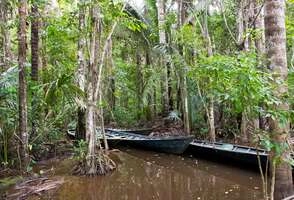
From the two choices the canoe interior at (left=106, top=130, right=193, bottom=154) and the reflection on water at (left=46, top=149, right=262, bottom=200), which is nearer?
the reflection on water at (left=46, top=149, right=262, bottom=200)

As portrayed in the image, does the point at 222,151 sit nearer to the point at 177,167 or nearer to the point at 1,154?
the point at 177,167

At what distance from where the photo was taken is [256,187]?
23.8ft

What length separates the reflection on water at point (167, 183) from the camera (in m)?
6.96

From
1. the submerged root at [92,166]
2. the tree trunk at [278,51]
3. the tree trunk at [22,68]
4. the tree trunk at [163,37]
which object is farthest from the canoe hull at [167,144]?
the tree trunk at [278,51]

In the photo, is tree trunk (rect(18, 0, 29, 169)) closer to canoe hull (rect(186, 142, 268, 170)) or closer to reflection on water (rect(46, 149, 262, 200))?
reflection on water (rect(46, 149, 262, 200))

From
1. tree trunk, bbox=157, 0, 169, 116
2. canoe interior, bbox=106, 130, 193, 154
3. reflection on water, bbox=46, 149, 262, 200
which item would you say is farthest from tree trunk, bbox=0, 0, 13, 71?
tree trunk, bbox=157, 0, 169, 116

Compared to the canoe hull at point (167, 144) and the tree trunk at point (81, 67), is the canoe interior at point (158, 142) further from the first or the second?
the tree trunk at point (81, 67)

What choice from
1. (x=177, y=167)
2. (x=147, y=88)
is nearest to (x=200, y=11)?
(x=147, y=88)

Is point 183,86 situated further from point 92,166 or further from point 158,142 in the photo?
point 92,166

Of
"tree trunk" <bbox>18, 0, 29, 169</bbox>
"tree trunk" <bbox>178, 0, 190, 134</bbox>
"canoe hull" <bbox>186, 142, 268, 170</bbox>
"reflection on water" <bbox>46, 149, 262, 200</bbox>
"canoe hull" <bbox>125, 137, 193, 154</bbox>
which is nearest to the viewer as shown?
"reflection on water" <bbox>46, 149, 262, 200</bbox>

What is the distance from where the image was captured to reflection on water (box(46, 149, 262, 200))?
6957 millimetres

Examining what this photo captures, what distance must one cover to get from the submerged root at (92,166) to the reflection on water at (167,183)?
0.22m

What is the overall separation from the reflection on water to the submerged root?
218mm

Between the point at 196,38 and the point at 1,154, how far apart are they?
23.2 ft
